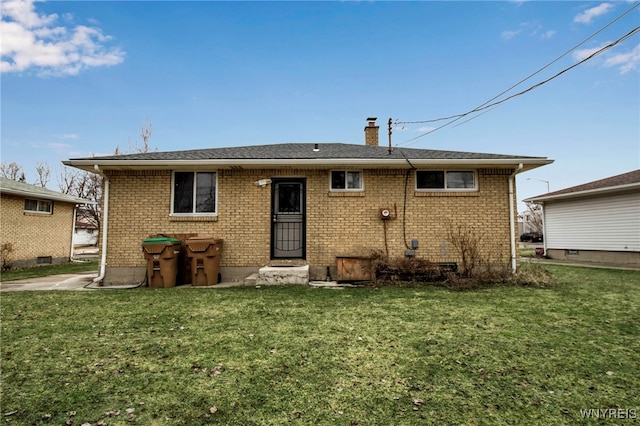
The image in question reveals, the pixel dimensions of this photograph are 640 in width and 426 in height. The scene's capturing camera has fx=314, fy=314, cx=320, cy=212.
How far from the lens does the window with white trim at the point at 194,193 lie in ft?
26.5

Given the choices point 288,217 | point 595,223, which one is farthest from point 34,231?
point 595,223

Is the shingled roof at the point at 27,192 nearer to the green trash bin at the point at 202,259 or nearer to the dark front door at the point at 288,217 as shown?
the green trash bin at the point at 202,259

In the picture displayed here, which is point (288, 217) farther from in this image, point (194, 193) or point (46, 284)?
point (46, 284)

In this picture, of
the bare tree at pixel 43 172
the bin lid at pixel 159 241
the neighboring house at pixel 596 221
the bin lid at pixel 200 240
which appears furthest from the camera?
the bare tree at pixel 43 172

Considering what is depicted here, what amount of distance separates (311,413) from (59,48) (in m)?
16.0

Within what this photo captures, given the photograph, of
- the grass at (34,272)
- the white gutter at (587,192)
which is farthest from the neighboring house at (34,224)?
the white gutter at (587,192)

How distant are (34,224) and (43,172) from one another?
25.0 metres

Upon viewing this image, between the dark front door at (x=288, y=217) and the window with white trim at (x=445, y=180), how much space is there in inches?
121

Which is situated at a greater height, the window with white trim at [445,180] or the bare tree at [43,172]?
the bare tree at [43,172]

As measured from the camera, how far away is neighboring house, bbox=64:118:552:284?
7898mm

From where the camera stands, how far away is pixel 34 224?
12.9 m

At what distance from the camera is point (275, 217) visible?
26.9 feet

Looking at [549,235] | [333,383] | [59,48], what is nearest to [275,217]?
[333,383]

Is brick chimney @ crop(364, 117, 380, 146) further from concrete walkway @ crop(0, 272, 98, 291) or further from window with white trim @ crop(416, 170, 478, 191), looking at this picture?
concrete walkway @ crop(0, 272, 98, 291)
